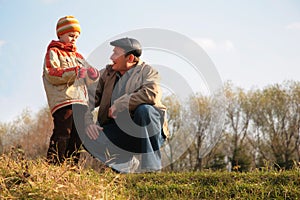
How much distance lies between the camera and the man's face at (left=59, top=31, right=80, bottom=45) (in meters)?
4.81

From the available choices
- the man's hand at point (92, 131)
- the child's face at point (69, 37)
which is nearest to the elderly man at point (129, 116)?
the man's hand at point (92, 131)

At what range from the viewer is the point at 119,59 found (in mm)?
5043

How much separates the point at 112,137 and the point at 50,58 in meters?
1.08

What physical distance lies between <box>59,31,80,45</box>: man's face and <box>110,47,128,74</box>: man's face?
468mm

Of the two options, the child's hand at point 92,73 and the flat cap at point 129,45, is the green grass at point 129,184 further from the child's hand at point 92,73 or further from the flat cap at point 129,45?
the flat cap at point 129,45

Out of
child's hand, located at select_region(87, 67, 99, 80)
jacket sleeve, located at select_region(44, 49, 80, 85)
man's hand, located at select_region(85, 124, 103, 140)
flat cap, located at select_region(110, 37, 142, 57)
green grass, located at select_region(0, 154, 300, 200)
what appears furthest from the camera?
flat cap, located at select_region(110, 37, 142, 57)

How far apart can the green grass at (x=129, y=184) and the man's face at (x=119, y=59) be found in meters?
1.20

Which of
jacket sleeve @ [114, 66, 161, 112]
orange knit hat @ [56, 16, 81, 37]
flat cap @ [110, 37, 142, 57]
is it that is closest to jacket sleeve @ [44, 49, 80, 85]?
orange knit hat @ [56, 16, 81, 37]

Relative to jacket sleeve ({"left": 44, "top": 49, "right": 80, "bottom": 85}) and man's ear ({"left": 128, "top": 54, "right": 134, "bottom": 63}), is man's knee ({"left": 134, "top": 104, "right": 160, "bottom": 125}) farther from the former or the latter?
jacket sleeve ({"left": 44, "top": 49, "right": 80, "bottom": 85})

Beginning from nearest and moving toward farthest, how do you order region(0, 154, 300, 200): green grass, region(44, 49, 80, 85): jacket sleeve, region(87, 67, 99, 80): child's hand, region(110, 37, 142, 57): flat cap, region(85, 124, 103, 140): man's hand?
1. region(0, 154, 300, 200): green grass
2. region(44, 49, 80, 85): jacket sleeve
3. region(87, 67, 99, 80): child's hand
4. region(85, 124, 103, 140): man's hand
5. region(110, 37, 142, 57): flat cap

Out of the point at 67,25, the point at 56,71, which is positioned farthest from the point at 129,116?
the point at 67,25

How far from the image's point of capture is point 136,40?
5.11 metres

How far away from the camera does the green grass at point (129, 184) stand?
3029 millimetres

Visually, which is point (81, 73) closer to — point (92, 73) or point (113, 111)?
point (92, 73)
